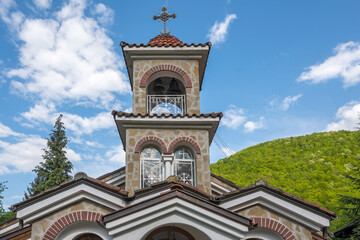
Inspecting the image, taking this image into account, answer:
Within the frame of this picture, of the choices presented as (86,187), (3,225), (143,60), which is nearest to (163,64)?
(143,60)

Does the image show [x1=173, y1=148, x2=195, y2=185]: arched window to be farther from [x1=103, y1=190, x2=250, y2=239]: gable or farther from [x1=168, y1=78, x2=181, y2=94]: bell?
[x1=103, y1=190, x2=250, y2=239]: gable

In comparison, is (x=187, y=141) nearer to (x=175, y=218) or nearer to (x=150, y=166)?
(x=150, y=166)

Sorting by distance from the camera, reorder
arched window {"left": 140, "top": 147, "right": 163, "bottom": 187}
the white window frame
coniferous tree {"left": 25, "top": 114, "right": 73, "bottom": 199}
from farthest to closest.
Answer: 1. coniferous tree {"left": 25, "top": 114, "right": 73, "bottom": 199}
2. the white window frame
3. arched window {"left": 140, "top": 147, "right": 163, "bottom": 187}

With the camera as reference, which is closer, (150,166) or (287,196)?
(287,196)

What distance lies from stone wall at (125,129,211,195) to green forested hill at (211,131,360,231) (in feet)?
77.4

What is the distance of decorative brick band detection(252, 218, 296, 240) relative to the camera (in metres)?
9.16

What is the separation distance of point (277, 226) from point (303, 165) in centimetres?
3933

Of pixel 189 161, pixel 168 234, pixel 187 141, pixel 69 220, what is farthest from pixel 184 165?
pixel 69 220

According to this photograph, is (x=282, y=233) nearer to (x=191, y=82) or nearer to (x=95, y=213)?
(x=95, y=213)

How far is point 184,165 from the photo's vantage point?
1246 cm

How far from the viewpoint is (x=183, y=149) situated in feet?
41.8

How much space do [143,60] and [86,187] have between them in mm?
6522

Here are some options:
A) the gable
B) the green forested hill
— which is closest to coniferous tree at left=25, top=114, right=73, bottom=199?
the green forested hill

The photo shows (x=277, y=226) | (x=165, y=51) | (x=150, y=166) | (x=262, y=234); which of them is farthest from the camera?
(x=165, y=51)
